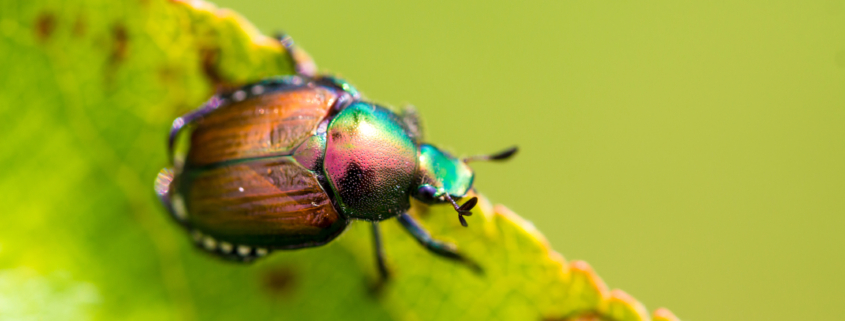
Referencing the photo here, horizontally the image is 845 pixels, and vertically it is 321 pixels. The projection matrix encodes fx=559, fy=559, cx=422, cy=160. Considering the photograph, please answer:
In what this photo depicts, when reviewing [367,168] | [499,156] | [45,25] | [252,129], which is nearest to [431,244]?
[367,168]

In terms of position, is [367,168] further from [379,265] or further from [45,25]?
[45,25]

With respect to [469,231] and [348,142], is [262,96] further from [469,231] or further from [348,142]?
[469,231]

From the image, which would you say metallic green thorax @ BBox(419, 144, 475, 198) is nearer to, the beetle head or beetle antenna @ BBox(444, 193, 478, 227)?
the beetle head

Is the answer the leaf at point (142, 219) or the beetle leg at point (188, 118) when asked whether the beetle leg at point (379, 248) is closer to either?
the leaf at point (142, 219)

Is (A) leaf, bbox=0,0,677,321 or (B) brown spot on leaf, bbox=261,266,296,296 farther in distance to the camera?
(B) brown spot on leaf, bbox=261,266,296,296

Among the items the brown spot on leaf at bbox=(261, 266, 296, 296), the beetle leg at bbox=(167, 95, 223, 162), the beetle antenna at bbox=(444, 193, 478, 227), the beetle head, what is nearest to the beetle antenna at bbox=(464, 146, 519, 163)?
the beetle head

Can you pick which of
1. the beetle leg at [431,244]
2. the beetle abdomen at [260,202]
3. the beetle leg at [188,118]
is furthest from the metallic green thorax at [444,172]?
the beetle leg at [188,118]

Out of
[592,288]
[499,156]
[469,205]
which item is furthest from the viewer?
[499,156]
